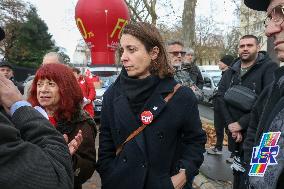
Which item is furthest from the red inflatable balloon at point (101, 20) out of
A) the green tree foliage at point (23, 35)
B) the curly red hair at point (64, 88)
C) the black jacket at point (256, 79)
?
the green tree foliage at point (23, 35)

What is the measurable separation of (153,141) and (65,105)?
2.35 ft

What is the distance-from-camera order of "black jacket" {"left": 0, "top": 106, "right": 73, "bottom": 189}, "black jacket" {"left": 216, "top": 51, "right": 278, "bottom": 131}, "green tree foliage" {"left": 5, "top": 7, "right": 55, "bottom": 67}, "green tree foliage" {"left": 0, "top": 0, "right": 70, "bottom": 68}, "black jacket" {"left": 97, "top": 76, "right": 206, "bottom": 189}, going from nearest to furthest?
"black jacket" {"left": 0, "top": 106, "right": 73, "bottom": 189}, "black jacket" {"left": 97, "top": 76, "right": 206, "bottom": 189}, "black jacket" {"left": 216, "top": 51, "right": 278, "bottom": 131}, "green tree foliage" {"left": 0, "top": 0, "right": 70, "bottom": 68}, "green tree foliage" {"left": 5, "top": 7, "right": 55, "bottom": 67}

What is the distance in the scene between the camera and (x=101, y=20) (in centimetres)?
1667

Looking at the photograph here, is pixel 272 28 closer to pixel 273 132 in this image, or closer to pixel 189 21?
pixel 273 132

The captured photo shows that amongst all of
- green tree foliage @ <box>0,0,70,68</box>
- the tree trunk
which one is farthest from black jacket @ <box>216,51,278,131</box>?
green tree foliage @ <box>0,0,70,68</box>

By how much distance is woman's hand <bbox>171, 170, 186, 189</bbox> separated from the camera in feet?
8.26

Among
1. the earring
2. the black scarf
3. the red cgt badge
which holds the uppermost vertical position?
the earring

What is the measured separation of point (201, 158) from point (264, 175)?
106 centimetres

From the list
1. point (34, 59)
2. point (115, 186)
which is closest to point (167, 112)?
point (115, 186)

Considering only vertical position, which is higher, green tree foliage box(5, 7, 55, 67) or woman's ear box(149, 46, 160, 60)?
green tree foliage box(5, 7, 55, 67)

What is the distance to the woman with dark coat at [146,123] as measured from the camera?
2479 mm
